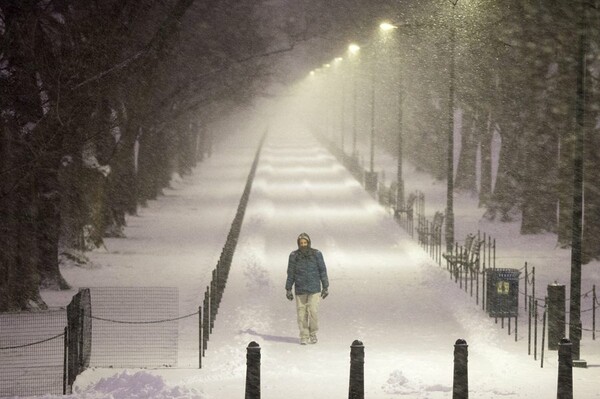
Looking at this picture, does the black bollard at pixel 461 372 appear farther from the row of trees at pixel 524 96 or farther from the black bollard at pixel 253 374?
the row of trees at pixel 524 96

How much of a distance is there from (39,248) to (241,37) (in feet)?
81.5

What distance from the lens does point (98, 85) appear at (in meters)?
25.4

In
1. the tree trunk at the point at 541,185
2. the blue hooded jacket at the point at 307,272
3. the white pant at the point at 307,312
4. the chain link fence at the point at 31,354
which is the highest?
the tree trunk at the point at 541,185

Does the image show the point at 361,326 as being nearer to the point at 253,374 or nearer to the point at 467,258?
the point at 467,258

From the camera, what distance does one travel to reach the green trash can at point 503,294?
918 inches

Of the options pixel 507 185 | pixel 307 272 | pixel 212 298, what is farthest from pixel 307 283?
pixel 507 185

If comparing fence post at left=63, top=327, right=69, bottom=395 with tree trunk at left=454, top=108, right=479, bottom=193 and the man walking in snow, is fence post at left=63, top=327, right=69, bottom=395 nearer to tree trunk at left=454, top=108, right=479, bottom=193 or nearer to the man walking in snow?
the man walking in snow

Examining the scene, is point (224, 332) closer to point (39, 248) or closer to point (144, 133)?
point (39, 248)

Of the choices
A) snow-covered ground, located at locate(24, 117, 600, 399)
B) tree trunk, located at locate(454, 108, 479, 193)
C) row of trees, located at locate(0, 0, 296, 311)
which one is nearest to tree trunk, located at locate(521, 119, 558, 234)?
snow-covered ground, located at locate(24, 117, 600, 399)

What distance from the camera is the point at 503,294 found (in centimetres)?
2347

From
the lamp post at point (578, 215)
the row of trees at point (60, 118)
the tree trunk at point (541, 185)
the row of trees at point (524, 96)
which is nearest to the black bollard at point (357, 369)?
the lamp post at point (578, 215)

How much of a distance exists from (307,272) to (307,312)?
0.71 metres

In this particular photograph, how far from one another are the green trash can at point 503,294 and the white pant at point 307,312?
3.81m

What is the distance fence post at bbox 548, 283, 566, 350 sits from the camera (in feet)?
65.7
